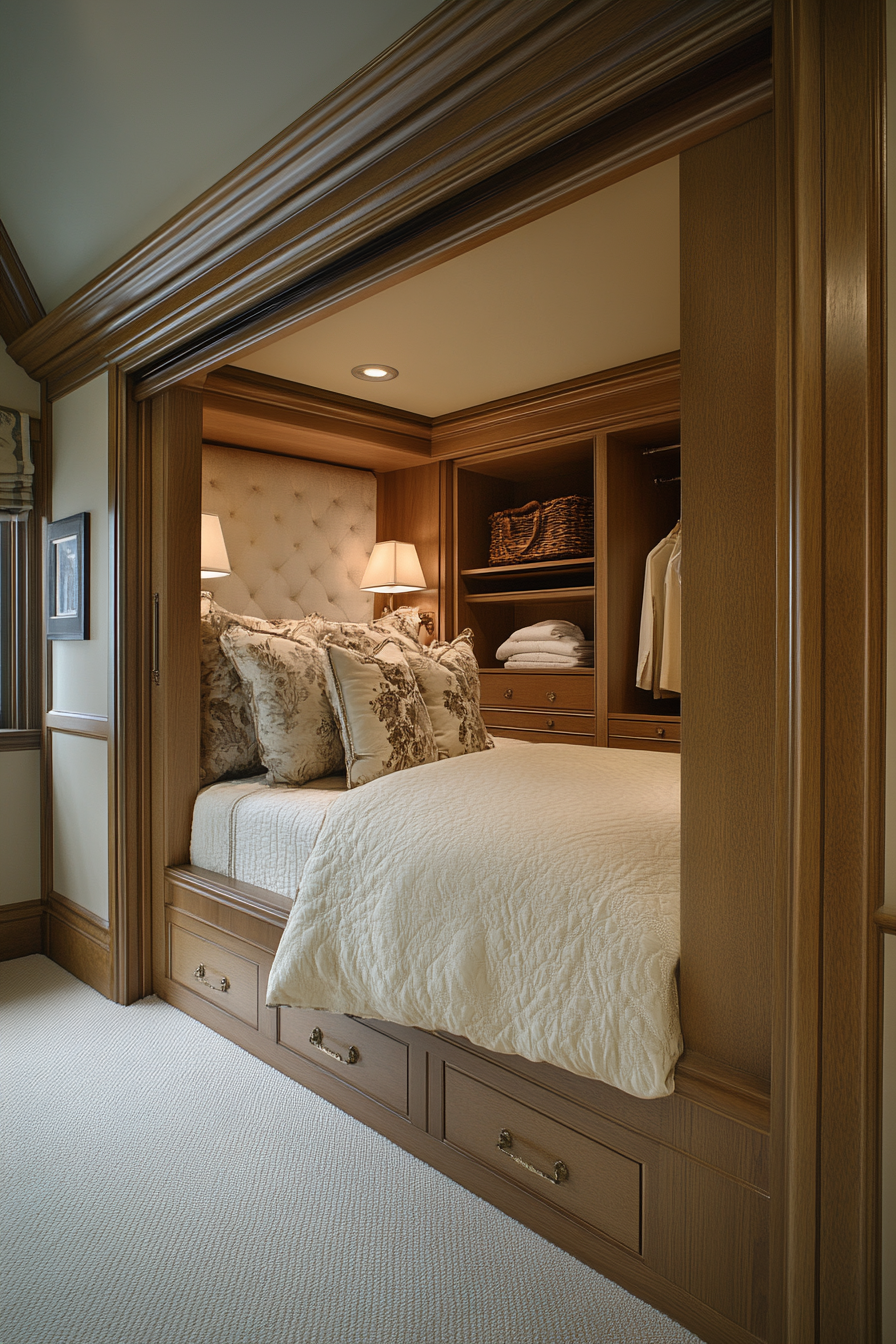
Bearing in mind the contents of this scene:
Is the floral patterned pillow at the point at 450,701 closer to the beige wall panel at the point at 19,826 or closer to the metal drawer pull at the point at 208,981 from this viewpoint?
the metal drawer pull at the point at 208,981

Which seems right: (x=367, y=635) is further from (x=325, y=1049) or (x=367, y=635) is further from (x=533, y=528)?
(x=533, y=528)

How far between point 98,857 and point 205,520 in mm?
1371

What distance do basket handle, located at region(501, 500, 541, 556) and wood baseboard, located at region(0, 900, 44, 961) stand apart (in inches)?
101

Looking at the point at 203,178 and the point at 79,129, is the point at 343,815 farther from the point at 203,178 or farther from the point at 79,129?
the point at 79,129

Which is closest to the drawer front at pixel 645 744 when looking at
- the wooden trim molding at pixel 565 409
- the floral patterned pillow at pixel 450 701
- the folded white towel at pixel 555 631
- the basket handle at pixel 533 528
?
the folded white towel at pixel 555 631

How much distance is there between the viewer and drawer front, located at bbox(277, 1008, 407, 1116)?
1.84 meters

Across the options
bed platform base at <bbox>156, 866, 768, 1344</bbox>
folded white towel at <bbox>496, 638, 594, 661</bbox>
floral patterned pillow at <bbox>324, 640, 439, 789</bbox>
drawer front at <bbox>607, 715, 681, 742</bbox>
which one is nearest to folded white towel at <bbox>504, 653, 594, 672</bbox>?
folded white towel at <bbox>496, 638, 594, 661</bbox>

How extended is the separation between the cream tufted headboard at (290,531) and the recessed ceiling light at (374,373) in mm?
696

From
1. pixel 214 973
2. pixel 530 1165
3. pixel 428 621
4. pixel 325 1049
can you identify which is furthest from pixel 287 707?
pixel 428 621

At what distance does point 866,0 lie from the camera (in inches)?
38.0

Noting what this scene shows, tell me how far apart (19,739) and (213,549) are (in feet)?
3.46

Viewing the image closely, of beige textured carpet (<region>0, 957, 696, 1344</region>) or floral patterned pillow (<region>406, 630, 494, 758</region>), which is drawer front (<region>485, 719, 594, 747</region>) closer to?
floral patterned pillow (<region>406, 630, 494, 758</region>)

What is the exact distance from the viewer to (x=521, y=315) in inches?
106

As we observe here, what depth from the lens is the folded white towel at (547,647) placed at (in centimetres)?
361
